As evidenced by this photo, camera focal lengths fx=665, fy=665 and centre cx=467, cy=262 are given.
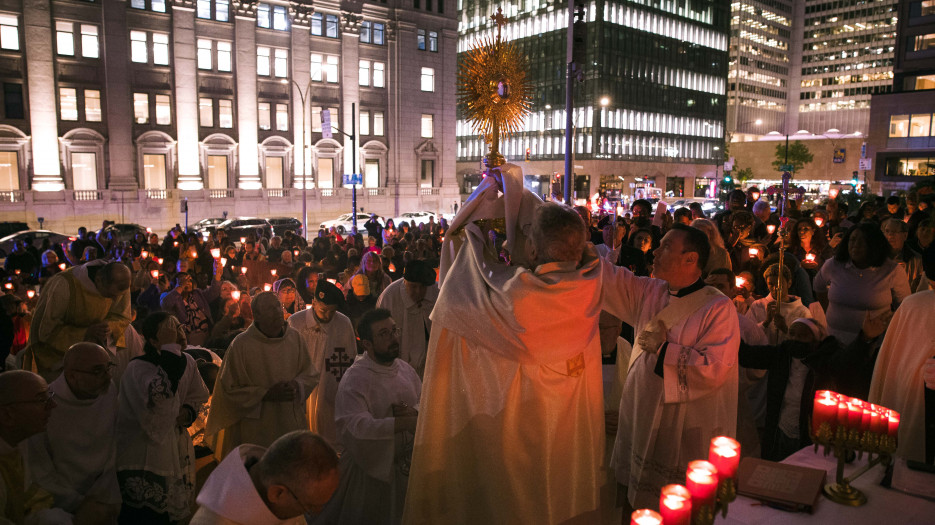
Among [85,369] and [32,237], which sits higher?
[85,369]

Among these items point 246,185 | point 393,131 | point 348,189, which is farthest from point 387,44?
point 246,185

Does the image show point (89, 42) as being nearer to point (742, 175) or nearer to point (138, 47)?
point (138, 47)

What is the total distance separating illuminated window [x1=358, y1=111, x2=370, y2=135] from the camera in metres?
47.5

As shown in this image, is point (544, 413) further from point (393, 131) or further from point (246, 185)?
point (393, 131)

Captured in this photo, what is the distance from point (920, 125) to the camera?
5006cm

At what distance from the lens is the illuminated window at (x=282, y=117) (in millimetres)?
44219

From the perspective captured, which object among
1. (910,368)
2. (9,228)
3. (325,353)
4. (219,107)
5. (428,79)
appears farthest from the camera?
(428,79)

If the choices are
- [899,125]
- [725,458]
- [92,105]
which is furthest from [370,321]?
[899,125]

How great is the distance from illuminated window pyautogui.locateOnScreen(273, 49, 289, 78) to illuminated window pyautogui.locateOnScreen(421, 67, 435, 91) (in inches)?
399

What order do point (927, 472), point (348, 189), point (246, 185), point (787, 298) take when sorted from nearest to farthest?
point (927, 472)
point (787, 298)
point (246, 185)
point (348, 189)

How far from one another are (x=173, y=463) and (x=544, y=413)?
9.16 feet

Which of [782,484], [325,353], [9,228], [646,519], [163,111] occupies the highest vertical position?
[163,111]

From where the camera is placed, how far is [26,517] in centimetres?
354

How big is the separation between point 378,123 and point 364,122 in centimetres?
111
